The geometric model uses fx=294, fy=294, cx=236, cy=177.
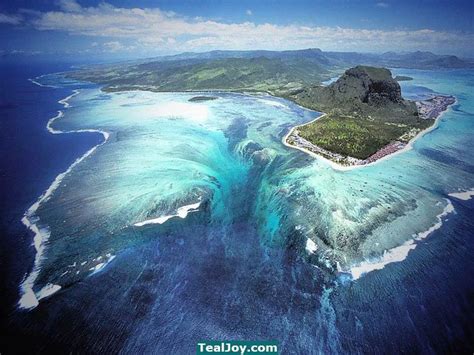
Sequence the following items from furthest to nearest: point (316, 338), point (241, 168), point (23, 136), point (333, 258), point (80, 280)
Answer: point (23, 136) < point (241, 168) < point (333, 258) < point (80, 280) < point (316, 338)

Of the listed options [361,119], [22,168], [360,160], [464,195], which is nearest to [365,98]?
[361,119]

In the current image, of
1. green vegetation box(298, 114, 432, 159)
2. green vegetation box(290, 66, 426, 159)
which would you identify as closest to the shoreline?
green vegetation box(298, 114, 432, 159)

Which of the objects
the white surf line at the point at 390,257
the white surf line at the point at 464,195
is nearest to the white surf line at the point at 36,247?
the white surf line at the point at 390,257

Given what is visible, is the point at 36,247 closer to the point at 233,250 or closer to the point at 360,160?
the point at 233,250

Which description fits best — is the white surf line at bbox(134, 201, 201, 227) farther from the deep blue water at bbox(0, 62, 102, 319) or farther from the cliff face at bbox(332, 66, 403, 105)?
the cliff face at bbox(332, 66, 403, 105)

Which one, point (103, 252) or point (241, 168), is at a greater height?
point (103, 252)

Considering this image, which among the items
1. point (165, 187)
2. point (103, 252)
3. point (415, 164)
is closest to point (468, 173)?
point (415, 164)

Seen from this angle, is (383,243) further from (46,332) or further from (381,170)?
(46,332)

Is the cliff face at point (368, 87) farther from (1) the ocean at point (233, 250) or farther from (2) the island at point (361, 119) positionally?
(1) the ocean at point (233, 250)
